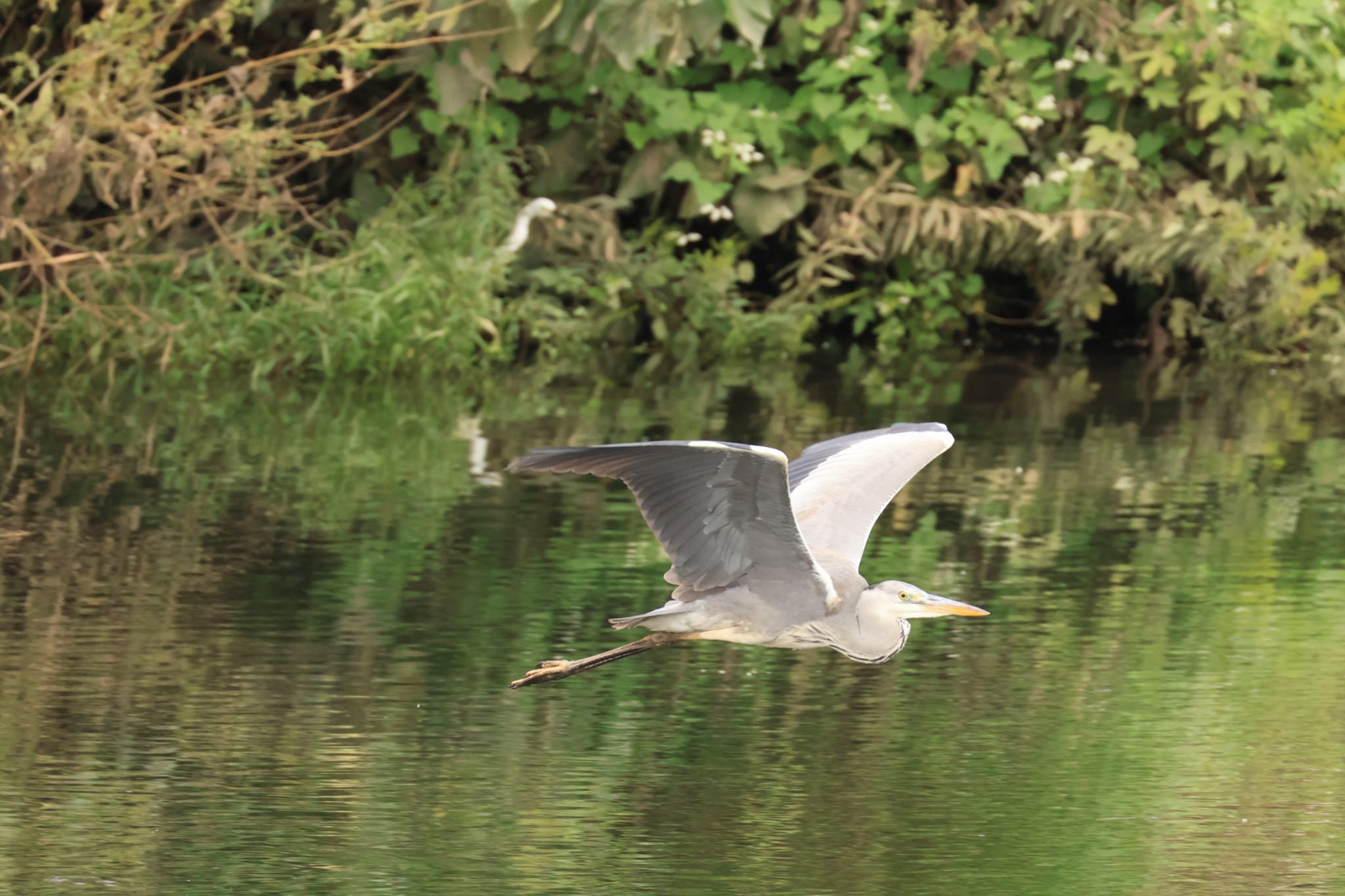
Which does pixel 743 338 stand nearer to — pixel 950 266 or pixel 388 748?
pixel 950 266

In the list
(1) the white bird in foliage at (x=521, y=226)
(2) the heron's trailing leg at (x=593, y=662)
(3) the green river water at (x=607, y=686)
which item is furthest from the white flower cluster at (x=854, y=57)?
(2) the heron's trailing leg at (x=593, y=662)

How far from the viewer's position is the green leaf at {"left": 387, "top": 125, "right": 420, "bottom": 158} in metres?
14.2

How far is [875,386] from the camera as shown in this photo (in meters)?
13.1

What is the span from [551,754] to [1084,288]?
31.3ft

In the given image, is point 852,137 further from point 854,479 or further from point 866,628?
point 866,628

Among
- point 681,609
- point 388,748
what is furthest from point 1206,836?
point 388,748

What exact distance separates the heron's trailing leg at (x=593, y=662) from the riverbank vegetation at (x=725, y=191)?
678 centimetres

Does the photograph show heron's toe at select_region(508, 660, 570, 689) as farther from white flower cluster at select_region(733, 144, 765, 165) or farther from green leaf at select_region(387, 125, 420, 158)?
green leaf at select_region(387, 125, 420, 158)

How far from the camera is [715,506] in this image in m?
5.41

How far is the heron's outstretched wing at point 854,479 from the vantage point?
6.16 meters

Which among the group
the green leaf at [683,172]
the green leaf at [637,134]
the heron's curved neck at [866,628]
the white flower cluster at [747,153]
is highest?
the green leaf at [637,134]

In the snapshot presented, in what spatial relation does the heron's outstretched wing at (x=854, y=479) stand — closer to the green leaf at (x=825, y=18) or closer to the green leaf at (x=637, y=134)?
the green leaf at (x=637, y=134)

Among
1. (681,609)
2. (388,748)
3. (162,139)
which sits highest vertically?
(162,139)

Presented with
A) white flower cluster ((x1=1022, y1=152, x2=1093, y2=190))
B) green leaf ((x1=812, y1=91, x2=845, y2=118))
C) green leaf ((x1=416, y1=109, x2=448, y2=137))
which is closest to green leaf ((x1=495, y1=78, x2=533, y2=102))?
green leaf ((x1=416, y1=109, x2=448, y2=137))
